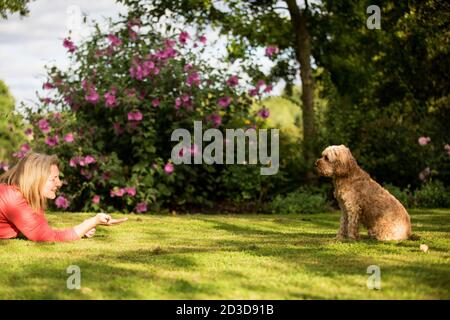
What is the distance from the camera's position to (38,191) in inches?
275

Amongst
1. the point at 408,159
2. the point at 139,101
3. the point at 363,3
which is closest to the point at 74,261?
the point at 139,101

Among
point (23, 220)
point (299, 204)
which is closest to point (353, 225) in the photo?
point (23, 220)

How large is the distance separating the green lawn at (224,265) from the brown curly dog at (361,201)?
0.21 meters

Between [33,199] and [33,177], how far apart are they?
0.75ft

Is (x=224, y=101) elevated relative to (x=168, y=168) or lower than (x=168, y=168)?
elevated

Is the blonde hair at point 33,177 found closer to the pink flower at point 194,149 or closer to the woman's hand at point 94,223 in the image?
the woman's hand at point 94,223

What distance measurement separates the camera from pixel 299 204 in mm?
11750

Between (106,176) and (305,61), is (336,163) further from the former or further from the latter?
(305,61)

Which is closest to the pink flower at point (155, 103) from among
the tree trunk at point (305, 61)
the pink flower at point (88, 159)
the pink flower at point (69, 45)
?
the pink flower at point (88, 159)

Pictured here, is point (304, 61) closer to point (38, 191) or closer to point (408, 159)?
point (408, 159)

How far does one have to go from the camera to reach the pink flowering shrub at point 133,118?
1140 cm

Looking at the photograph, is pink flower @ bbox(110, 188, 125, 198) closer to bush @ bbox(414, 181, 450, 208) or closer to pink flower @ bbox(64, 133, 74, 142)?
pink flower @ bbox(64, 133, 74, 142)

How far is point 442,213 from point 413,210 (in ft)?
1.90

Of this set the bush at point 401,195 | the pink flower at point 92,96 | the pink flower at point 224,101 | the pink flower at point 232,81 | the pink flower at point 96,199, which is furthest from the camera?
the pink flower at point 232,81
